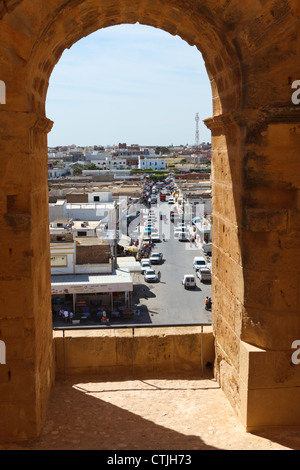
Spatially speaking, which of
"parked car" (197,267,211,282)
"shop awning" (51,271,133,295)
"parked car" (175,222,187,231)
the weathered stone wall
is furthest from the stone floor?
"parked car" (175,222,187,231)

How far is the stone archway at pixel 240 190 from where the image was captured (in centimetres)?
418

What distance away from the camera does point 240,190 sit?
4.55m

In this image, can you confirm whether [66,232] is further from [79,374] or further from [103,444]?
[103,444]

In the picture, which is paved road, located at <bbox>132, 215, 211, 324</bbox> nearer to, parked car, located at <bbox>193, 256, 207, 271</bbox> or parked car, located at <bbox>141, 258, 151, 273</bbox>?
parked car, located at <bbox>193, 256, 207, 271</bbox>

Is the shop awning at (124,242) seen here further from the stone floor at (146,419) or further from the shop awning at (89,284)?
the stone floor at (146,419)

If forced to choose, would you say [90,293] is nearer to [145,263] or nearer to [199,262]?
[145,263]

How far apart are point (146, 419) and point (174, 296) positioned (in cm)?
1880

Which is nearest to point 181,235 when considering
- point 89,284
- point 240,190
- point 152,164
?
point 89,284

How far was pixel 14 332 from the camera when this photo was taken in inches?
172

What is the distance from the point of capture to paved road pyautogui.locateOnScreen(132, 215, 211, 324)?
805 inches

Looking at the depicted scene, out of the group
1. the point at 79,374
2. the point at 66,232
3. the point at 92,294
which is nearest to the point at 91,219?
the point at 66,232

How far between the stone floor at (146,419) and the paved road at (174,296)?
1391 centimetres

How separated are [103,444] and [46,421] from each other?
738mm

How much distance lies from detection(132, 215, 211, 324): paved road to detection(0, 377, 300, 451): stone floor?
1391cm
